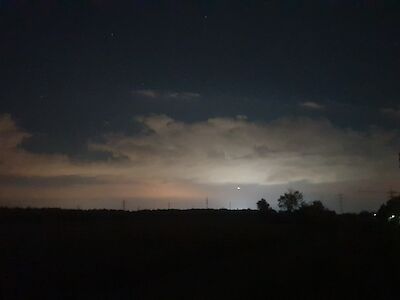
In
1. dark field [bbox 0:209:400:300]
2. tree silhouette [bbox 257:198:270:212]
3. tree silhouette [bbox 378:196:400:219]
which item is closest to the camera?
dark field [bbox 0:209:400:300]

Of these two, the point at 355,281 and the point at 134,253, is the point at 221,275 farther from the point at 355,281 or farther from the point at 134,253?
the point at 134,253

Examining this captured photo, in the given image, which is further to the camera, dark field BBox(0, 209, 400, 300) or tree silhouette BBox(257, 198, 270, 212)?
tree silhouette BBox(257, 198, 270, 212)

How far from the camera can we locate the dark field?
2070 centimetres

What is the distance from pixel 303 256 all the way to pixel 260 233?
18257 mm

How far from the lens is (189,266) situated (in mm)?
29125

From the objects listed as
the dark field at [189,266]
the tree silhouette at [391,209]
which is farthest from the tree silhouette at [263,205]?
the dark field at [189,266]

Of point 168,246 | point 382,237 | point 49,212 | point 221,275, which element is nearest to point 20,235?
point 168,246

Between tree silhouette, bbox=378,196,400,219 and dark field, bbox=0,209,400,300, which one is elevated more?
tree silhouette, bbox=378,196,400,219

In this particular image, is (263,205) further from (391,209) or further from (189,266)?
(189,266)

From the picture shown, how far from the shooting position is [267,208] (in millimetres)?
101625

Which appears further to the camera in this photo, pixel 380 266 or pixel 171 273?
pixel 380 266

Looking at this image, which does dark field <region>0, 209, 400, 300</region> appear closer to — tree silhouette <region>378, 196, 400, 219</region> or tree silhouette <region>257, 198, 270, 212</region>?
tree silhouette <region>378, 196, 400, 219</region>

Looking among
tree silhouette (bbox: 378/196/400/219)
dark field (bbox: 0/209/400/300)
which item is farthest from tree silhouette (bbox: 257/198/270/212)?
dark field (bbox: 0/209/400/300)

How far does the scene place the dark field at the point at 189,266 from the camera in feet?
67.9
